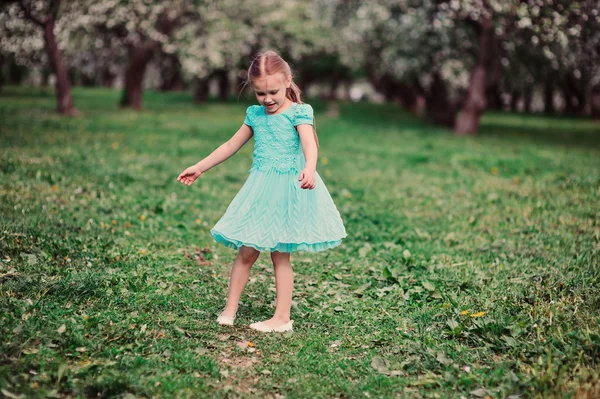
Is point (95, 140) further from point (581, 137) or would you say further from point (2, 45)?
point (581, 137)

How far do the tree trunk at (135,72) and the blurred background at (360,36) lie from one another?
0.05m

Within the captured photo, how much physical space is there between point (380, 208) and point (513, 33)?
12692 mm

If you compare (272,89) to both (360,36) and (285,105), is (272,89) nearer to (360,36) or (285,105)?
(285,105)

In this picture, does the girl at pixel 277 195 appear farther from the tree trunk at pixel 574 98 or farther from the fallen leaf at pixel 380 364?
the tree trunk at pixel 574 98

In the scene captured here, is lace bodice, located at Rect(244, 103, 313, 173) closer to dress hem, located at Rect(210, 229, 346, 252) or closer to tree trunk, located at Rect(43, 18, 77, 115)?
dress hem, located at Rect(210, 229, 346, 252)

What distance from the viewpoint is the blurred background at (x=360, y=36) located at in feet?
61.4

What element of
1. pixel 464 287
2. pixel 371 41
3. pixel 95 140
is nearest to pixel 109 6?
pixel 95 140

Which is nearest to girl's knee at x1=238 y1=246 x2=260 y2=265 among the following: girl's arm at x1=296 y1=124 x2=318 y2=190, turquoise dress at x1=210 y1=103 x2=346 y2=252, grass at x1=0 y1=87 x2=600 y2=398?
turquoise dress at x1=210 y1=103 x2=346 y2=252

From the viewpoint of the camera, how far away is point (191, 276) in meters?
5.76

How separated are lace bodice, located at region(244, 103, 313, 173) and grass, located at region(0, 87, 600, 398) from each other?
128 centimetres

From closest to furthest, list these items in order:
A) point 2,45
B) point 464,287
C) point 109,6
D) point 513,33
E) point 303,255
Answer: point 464,287 < point 303,255 < point 513,33 < point 109,6 < point 2,45

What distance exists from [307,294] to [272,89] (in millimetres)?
2065

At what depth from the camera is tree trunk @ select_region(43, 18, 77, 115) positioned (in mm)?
20016

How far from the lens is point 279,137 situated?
4.66 meters
